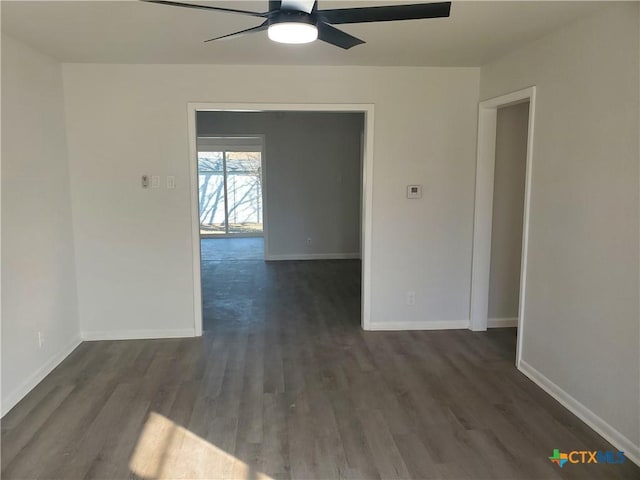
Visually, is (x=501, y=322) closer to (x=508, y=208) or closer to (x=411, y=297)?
(x=411, y=297)

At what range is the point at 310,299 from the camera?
5.49m

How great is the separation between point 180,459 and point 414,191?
287cm

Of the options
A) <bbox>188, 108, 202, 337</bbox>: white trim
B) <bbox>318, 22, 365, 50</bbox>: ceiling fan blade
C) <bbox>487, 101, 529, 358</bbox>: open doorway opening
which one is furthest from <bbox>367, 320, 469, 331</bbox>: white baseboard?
<bbox>318, 22, 365, 50</bbox>: ceiling fan blade

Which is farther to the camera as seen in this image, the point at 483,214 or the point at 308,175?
the point at 308,175

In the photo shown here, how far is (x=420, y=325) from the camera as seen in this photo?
4.43m

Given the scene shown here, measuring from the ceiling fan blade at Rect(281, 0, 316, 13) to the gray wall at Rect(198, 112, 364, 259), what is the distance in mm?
5861

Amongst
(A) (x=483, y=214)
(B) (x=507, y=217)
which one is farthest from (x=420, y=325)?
(B) (x=507, y=217)

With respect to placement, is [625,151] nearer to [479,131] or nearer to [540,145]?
[540,145]

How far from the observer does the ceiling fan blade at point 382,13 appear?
191 cm

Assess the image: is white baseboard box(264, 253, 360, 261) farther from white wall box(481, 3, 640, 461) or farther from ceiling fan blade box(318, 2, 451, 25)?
ceiling fan blade box(318, 2, 451, 25)

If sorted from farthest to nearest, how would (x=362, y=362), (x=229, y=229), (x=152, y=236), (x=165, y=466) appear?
(x=229, y=229) → (x=152, y=236) → (x=362, y=362) → (x=165, y=466)

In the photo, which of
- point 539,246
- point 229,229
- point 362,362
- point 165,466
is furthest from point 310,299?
point 229,229

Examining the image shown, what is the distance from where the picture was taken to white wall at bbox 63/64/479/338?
3912mm

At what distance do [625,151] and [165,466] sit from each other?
2.88 meters
